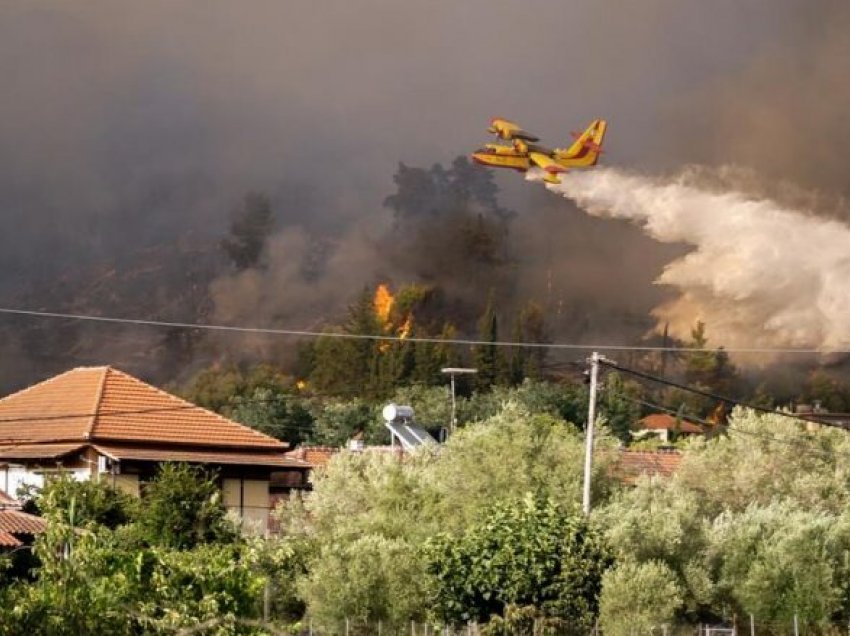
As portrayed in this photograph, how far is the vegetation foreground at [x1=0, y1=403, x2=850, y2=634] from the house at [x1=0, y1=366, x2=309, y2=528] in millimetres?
2356

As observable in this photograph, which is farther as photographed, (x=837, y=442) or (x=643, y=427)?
(x=643, y=427)

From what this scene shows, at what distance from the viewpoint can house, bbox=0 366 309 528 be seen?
54.7 meters

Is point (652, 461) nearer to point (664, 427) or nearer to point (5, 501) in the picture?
point (5, 501)

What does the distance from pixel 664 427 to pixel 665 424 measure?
3164mm

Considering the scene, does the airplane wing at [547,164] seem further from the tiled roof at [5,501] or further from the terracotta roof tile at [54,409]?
the tiled roof at [5,501]

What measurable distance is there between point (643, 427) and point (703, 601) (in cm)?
7567

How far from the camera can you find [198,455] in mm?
57219

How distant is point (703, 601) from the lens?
148ft

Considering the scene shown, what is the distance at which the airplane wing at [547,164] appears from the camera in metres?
111

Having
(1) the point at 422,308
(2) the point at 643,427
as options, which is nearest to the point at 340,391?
(1) the point at 422,308

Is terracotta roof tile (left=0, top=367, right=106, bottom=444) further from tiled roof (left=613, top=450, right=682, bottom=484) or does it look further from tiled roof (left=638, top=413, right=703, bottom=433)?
tiled roof (left=638, top=413, right=703, bottom=433)

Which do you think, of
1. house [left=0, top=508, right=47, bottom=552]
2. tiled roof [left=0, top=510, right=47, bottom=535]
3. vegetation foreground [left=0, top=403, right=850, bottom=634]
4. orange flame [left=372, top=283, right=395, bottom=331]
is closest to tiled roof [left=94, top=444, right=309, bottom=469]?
vegetation foreground [left=0, top=403, right=850, bottom=634]

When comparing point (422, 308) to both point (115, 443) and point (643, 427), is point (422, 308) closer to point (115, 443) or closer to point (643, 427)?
point (643, 427)

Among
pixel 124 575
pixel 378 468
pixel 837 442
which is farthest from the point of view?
pixel 837 442
